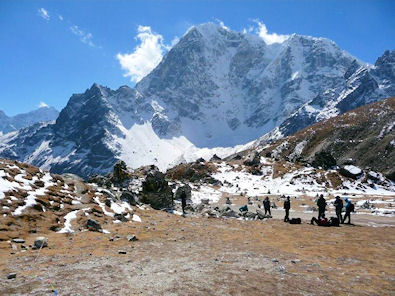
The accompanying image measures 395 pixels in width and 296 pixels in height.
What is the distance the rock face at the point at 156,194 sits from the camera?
4166 centimetres

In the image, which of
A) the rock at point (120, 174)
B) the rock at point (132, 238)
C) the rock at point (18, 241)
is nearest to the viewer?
the rock at point (18, 241)

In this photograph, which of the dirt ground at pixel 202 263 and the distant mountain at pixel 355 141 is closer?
the dirt ground at pixel 202 263

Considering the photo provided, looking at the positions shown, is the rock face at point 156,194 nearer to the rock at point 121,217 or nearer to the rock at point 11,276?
the rock at point 121,217

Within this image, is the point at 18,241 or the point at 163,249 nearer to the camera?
the point at 18,241

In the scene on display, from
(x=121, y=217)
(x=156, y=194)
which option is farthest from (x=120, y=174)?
(x=121, y=217)

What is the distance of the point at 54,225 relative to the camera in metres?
23.0

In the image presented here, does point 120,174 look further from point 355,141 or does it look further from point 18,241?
point 355,141

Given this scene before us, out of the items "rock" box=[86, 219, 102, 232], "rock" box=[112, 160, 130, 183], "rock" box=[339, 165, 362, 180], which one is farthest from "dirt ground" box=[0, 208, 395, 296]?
"rock" box=[339, 165, 362, 180]

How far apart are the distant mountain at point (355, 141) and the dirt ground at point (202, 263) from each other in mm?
80774

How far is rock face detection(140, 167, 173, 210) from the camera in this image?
4166 centimetres

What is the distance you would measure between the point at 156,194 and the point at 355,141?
357ft

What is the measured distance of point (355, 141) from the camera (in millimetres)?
128250

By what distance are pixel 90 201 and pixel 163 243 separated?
11900 mm

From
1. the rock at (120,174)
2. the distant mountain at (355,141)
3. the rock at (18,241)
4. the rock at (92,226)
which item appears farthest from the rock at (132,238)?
the distant mountain at (355,141)
